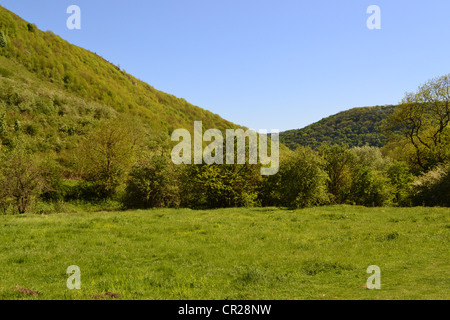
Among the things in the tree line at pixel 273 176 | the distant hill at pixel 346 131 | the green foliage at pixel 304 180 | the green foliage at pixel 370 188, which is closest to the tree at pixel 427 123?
the tree line at pixel 273 176

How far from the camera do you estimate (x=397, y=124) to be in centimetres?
4347

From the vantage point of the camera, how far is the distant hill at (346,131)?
14250 centimetres

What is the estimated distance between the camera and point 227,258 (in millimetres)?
12734

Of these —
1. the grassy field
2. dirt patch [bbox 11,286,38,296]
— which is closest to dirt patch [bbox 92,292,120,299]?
the grassy field

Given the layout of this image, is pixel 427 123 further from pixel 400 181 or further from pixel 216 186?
pixel 216 186

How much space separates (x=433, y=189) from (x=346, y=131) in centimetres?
13764

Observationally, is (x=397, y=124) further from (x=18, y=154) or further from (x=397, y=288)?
(x=18, y=154)

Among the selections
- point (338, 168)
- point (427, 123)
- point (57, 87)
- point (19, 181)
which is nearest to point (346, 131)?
point (427, 123)

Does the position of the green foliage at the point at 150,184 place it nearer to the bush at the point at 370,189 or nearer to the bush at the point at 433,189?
the bush at the point at 370,189

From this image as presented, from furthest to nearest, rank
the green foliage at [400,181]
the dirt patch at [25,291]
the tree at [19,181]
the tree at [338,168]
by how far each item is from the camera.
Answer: the tree at [338,168]
the green foliage at [400,181]
the tree at [19,181]
the dirt patch at [25,291]

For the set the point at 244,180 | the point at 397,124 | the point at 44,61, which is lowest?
the point at 244,180

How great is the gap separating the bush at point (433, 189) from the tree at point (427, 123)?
22.5 ft

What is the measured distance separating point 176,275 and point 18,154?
25648mm

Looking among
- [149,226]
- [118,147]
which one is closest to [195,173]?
[118,147]
